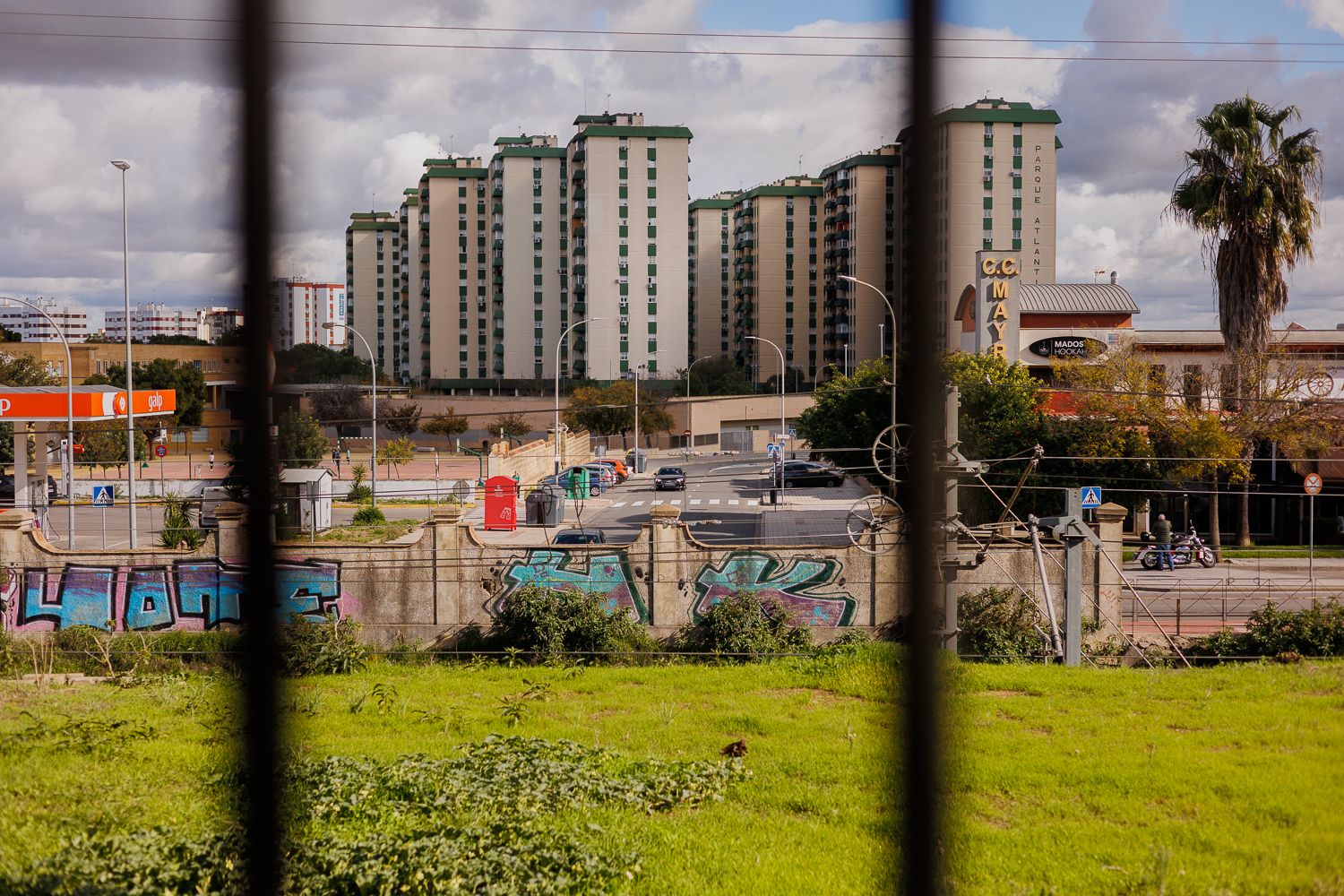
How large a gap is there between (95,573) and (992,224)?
34.0 meters

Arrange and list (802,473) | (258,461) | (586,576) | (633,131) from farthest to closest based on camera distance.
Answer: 1. (633,131)
2. (802,473)
3. (586,576)
4. (258,461)

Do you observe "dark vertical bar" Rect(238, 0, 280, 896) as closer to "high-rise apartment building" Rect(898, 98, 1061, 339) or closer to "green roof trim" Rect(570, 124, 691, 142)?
"high-rise apartment building" Rect(898, 98, 1061, 339)

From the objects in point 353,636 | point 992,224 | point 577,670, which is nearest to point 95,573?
point 353,636

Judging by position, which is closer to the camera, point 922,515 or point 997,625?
point 922,515

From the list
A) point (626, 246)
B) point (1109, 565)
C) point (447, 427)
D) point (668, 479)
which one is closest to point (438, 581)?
point (1109, 565)

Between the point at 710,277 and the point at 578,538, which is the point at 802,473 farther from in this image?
the point at 710,277

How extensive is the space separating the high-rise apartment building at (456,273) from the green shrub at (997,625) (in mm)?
45145

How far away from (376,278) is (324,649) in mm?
58508

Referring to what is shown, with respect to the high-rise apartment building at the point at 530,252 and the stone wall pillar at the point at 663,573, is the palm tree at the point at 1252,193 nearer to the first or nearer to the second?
the stone wall pillar at the point at 663,573

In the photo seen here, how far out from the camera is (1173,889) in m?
3.46

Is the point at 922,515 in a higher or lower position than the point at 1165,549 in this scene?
higher

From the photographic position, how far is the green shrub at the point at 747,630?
40.5ft

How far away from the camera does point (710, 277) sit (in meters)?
65.6

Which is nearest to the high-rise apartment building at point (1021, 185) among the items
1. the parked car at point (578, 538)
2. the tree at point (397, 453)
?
the tree at point (397, 453)
